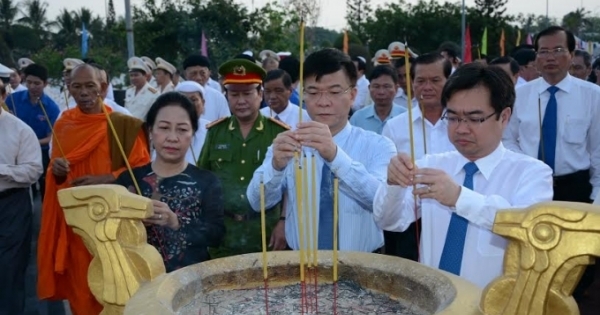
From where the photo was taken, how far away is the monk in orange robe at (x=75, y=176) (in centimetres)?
397

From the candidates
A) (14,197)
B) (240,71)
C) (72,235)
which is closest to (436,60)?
(240,71)

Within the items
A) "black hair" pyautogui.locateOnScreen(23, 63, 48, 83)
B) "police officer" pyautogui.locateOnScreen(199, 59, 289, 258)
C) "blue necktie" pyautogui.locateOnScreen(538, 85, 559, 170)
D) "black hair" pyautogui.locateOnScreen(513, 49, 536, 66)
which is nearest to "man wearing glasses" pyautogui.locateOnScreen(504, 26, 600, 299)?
"blue necktie" pyautogui.locateOnScreen(538, 85, 559, 170)

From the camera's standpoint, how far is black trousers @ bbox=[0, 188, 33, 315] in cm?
410

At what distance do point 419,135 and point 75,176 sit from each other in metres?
2.05

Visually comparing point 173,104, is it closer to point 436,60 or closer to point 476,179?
point 476,179

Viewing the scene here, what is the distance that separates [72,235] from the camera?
13.3 feet

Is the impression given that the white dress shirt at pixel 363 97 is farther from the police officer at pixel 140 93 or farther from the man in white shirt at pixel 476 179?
the man in white shirt at pixel 476 179

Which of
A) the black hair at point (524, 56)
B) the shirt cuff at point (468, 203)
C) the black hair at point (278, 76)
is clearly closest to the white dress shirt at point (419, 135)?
the black hair at point (278, 76)

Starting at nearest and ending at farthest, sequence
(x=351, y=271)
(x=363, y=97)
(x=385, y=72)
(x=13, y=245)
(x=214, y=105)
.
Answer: (x=351, y=271)
(x=13, y=245)
(x=385, y=72)
(x=214, y=105)
(x=363, y=97)

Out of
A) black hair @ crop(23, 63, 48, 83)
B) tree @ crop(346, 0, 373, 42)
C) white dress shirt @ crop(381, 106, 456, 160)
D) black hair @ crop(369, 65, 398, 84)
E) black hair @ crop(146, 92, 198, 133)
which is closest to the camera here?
black hair @ crop(146, 92, 198, 133)

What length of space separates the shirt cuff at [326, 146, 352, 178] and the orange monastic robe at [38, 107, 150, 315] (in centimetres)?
196

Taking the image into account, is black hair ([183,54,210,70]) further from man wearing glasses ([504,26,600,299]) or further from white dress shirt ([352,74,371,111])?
man wearing glasses ([504,26,600,299])

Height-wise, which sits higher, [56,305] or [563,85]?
[563,85]

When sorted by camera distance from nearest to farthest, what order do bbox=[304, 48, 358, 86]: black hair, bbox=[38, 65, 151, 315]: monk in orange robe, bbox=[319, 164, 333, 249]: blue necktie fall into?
bbox=[304, 48, 358, 86]: black hair
bbox=[319, 164, 333, 249]: blue necktie
bbox=[38, 65, 151, 315]: monk in orange robe
